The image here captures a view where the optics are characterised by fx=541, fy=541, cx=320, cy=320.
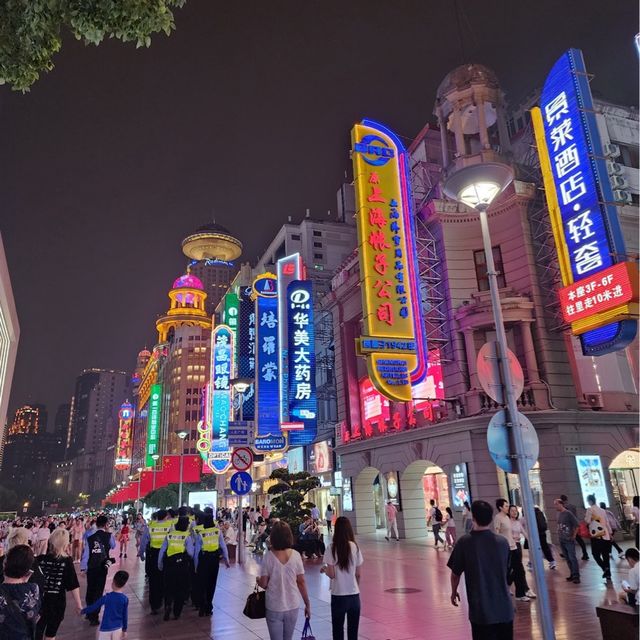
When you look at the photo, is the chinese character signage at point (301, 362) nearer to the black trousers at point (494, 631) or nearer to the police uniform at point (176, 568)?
the police uniform at point (176, 568)

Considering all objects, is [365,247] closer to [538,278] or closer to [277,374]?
[538,278]

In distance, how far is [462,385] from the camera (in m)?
23.0

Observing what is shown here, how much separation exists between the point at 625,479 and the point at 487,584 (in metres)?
20.4

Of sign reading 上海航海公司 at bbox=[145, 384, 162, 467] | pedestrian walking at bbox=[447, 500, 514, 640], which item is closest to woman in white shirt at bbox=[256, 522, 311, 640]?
pedestrian walking at bbox=[447, 500, 514, 640]

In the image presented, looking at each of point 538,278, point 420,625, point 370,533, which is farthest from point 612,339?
point 370,533

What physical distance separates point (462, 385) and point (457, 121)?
1283 centimetres

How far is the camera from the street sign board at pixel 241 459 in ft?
52.6

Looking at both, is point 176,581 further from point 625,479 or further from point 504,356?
point 625,479

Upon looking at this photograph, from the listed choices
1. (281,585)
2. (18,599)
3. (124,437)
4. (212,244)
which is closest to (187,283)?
(212,244)

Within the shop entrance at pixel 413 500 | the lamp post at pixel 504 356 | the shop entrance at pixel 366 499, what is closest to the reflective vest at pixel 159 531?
the lamp post at pixel 504 356

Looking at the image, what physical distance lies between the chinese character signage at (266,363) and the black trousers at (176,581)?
2191 centimetres

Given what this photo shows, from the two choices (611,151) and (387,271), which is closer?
(387,271)

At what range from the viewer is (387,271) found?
22.1m

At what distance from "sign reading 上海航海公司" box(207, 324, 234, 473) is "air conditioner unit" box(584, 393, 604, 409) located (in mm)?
26739
